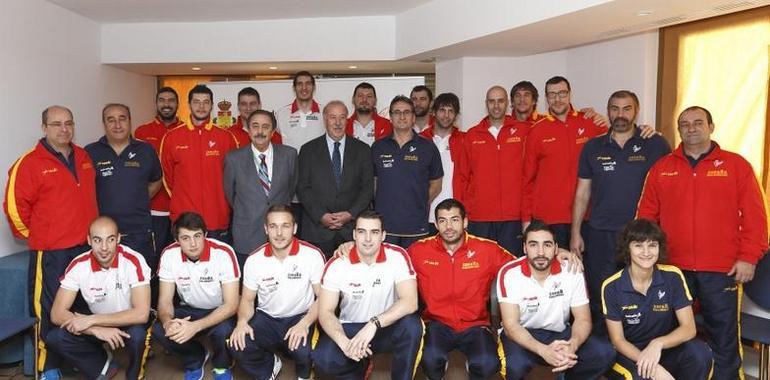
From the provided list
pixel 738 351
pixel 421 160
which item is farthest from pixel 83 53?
pixel 738 351

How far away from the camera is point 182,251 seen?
364cm

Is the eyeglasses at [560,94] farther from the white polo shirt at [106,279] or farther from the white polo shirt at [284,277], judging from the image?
the white polo shirt at [106,279]

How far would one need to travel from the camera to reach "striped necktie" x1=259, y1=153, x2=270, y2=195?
13.3 ft

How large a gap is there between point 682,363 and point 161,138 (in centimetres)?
405

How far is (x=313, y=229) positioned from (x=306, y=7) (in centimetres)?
243

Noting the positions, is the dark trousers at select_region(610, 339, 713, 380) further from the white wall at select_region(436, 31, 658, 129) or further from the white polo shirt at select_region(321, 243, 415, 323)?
the white wall at select_region(436, 31, 658, 129)

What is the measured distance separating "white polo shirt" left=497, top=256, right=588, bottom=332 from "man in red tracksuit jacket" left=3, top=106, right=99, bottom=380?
254cm

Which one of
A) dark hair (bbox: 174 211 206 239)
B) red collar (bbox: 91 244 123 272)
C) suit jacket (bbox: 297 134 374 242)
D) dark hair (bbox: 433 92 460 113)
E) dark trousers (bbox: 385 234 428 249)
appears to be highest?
dark hair (bbox: 433 92 460 113)

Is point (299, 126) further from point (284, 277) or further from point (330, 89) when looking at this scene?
point (284, 277)

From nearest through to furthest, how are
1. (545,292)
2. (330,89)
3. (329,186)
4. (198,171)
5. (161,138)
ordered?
(545,292), (329,186), (198,171), (161,138), (330,89)

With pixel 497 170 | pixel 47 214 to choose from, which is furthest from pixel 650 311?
pixel 47 214

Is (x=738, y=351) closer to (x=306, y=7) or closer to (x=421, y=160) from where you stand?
(x=421, y=160)

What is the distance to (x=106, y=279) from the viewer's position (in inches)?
141

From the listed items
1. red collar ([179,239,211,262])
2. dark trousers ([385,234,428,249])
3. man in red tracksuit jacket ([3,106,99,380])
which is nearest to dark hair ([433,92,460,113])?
dark trousers ([385,234,428,249])
